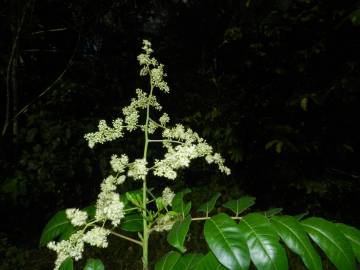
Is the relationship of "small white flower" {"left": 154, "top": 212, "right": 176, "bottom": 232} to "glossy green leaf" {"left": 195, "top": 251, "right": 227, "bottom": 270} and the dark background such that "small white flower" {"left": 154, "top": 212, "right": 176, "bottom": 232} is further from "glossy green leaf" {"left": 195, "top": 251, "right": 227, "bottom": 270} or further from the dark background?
the dark background

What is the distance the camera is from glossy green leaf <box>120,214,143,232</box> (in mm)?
1383

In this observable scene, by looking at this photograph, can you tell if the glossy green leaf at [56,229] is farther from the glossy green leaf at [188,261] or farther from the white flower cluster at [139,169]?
the glossy green leaf at [188,261]

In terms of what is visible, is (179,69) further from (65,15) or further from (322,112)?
(322,112)

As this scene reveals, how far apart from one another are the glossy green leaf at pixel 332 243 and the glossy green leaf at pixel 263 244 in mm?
167

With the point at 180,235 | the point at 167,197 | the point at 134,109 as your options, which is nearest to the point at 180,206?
the point at 167,197

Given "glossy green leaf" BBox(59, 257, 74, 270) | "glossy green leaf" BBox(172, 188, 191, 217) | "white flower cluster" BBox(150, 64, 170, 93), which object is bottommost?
"glossy green leaf" BBox(59, 257, 74, 270)

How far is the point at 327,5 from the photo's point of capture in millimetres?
4828

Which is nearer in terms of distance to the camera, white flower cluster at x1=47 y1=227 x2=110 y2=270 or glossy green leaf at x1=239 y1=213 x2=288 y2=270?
glossy green leaf at x1=239 y1=213 x2=288 y2=270

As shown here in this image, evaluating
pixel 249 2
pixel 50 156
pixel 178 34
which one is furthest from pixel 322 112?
pixel 178 34

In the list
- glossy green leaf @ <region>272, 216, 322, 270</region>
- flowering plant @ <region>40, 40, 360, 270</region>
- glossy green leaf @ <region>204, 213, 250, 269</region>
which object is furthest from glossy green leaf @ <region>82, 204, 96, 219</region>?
glossy green leaf @ <region>272, 216, 322, 270</region>

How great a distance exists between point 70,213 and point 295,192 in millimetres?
5463

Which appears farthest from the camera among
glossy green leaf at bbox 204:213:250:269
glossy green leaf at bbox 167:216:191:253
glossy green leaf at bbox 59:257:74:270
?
glossy green leaf at bbox 59:257:74:270

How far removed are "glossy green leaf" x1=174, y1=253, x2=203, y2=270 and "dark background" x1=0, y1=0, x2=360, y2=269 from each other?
3.54m

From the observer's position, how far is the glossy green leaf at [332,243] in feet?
3.38
